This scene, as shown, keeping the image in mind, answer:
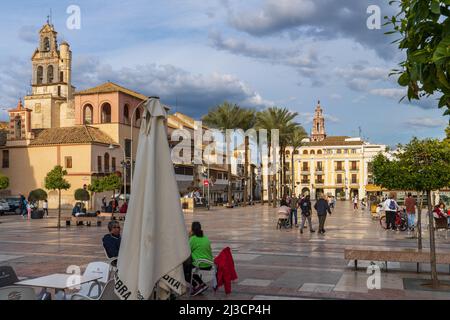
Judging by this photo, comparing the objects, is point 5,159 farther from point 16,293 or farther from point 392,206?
point 16,293

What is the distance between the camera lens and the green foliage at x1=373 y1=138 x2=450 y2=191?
10.5 meters

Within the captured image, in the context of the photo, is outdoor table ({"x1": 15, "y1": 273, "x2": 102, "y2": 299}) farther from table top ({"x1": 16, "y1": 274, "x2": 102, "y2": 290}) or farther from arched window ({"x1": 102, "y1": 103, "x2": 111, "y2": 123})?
arched window ({"x1": 102, "y1": 103, "x2": 111, "y2": 123})

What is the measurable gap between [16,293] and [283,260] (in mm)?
7850

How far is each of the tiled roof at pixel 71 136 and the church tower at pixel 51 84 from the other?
14447 mm

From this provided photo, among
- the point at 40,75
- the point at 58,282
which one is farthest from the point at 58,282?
the point at 40,75

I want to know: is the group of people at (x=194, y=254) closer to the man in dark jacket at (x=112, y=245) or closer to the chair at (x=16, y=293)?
the man in dark jacket at (x=112, y=245)

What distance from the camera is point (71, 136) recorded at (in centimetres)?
5181

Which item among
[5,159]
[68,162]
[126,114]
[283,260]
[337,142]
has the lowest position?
[283,260]

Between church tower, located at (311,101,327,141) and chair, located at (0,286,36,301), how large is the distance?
141 metres

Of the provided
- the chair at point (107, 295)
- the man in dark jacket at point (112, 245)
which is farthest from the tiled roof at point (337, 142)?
the chair at point (107, 295)

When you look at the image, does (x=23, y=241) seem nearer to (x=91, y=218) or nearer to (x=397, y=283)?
(x=91, y=218)

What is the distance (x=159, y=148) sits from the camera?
7.11 metres

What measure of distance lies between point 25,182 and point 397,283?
49423 mm

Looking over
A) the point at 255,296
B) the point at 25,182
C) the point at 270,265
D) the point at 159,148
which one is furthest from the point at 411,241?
the point at 25,182
